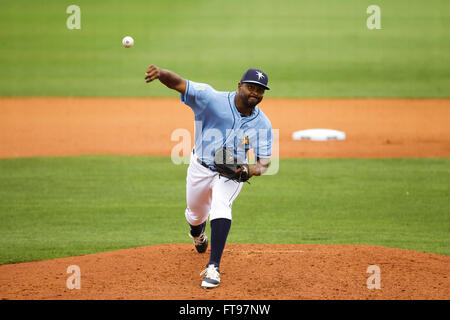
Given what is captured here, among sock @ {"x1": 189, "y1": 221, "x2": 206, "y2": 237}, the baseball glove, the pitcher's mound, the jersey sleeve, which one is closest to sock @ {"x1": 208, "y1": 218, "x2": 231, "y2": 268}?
the pitcher's mound

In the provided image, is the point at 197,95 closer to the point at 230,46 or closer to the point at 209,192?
the point at 209,192

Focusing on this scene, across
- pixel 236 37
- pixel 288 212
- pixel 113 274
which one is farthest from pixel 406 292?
pixel 236 37

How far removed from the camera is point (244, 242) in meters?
7.94

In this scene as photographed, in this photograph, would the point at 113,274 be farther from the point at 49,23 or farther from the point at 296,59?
the point at 49,23

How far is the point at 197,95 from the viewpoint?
19.1ft

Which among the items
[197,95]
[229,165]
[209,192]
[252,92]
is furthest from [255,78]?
[209,192]

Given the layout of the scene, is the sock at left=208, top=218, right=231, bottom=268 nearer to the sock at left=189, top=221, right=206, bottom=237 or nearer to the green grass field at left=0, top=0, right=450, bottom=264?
the sock at left=189, top=221, right=206, bottom=237

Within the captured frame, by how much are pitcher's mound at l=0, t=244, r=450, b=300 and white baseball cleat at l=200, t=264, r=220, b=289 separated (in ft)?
0.21

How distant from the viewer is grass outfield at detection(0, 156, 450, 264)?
26.5 ft

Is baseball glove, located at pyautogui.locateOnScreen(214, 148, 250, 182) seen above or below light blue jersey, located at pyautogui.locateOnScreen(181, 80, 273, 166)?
below

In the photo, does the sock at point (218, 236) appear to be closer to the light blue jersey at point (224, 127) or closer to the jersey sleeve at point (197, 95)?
the light blue jersey at point (224, 127)

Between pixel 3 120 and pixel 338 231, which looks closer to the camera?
pixel 338 231

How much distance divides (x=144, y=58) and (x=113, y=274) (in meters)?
21.3

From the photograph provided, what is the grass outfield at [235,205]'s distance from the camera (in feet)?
26.5
